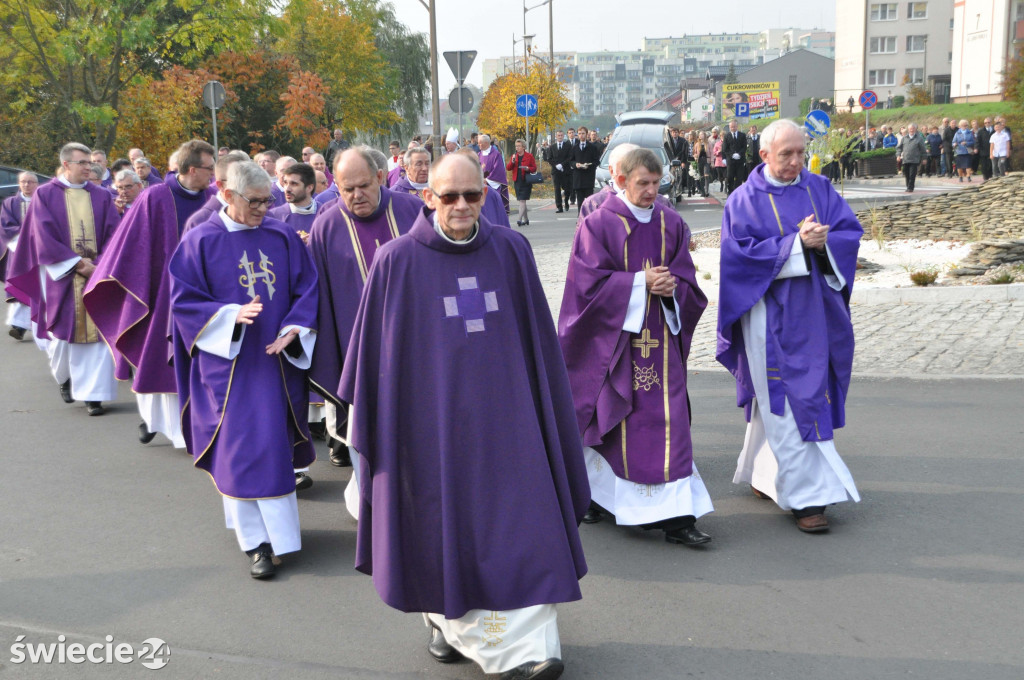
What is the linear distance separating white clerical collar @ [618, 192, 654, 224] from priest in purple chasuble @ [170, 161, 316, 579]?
175 centimetres

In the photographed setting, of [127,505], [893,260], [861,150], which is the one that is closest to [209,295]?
[127,505]

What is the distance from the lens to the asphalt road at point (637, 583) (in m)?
4.46

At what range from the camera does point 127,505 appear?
6.77 m

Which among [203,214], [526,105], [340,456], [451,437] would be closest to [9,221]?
[340,456]

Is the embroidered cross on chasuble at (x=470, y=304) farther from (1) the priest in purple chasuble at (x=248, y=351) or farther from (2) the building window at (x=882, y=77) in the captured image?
(2) the building window at (x=882, y=77)

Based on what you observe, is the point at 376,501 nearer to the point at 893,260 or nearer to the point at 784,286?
the point at 784,286

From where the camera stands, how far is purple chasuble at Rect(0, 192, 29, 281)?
502 inches

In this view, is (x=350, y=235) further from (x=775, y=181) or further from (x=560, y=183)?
(x=560, y=183)

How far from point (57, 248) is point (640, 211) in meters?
5.83

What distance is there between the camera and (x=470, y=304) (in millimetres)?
4160

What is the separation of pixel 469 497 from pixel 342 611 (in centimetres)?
127

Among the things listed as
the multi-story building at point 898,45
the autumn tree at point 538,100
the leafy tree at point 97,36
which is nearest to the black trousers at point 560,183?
the leafy tree at point 97,36

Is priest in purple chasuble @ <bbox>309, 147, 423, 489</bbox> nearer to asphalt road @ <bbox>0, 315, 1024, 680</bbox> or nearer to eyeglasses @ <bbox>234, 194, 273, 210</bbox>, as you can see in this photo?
eyeglasses @ <bbox>234, 194, 273, 210</bbox>

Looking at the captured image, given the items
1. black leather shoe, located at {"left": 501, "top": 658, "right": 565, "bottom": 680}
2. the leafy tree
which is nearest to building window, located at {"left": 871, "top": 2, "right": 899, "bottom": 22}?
the leafy tree
